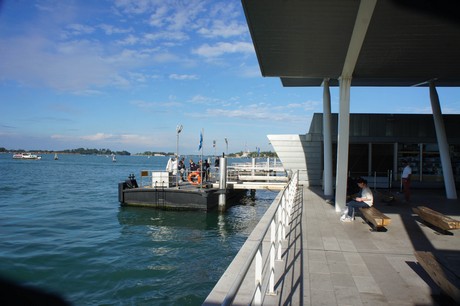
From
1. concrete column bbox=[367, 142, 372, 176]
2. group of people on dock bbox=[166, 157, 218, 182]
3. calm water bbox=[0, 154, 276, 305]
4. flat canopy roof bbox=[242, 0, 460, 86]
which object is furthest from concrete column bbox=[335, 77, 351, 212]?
group of people on dock bbox=[166, 157, 218, 182]

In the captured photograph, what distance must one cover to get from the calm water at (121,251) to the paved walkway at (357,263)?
2.80m

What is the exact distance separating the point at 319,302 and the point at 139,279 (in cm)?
632

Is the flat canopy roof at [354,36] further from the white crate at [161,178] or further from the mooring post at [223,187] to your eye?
the white crate at [161,178]

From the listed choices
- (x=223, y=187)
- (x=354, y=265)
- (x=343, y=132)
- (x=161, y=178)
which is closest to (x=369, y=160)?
(x=223, y=187)

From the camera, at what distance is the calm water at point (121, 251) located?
917 cm

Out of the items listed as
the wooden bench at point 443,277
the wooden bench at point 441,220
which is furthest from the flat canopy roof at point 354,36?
the wooden bench at point 443,277

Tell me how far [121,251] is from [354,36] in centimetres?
987

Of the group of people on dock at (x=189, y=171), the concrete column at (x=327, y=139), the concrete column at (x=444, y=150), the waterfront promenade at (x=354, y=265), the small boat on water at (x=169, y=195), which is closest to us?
the waterfront promenade at (x=354, y=265)

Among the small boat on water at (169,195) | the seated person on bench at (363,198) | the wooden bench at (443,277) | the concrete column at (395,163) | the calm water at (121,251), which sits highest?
the concrete column at (395,163)

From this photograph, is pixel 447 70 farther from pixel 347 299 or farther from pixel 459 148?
pixel 347 299

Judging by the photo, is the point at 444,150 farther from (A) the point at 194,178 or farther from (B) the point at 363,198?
(A) the point at 194,178

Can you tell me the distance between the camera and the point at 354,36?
9805 mm

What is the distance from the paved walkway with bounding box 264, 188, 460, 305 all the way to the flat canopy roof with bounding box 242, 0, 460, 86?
470 centimetres

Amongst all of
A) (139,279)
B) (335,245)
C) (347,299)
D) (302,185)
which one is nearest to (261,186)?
(302,185)
